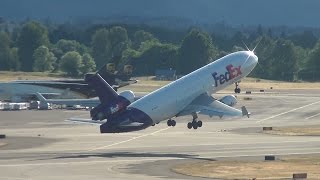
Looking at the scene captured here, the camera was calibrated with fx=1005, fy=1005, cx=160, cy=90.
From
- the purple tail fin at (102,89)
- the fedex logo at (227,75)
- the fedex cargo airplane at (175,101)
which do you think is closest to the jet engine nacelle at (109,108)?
the fedex cargo airplane at (175,101)

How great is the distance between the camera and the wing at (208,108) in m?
119

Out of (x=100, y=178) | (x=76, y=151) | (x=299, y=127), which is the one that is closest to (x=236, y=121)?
(x=299, y=127)

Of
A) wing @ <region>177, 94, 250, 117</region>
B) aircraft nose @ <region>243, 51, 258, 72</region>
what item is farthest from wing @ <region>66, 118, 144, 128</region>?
aircraft nose @ <region>243, 51, 258, 72</region>

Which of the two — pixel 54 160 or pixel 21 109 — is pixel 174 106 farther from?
pixel 21 109

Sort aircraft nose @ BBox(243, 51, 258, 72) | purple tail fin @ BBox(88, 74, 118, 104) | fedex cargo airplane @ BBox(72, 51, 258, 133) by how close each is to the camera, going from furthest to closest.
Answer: aircraft nose @ BBox(243, 51, 258, 72) < fedex cargo airplane @ BBox(72, 51, 258, 133) < purple tail fin @ BBox(88, 74, 118, 104)

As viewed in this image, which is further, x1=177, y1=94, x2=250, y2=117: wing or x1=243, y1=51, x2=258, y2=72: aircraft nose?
x1=243, y1=51, x2=258, y2=72: aircraft nose

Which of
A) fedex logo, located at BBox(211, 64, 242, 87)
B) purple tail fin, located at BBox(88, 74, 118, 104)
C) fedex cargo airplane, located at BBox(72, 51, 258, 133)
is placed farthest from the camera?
fedex logo, located at BBox(211, 64, 242, 87)

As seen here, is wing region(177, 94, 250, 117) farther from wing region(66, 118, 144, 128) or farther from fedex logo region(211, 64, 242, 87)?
wing region(66, 118, 144, 128)

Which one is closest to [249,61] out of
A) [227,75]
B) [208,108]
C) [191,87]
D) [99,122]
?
[227,75]

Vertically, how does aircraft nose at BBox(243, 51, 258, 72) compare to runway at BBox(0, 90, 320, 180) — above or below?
above

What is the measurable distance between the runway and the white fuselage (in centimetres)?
460

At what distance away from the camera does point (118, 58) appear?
199 metres

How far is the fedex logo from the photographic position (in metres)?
127

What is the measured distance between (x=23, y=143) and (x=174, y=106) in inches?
783
